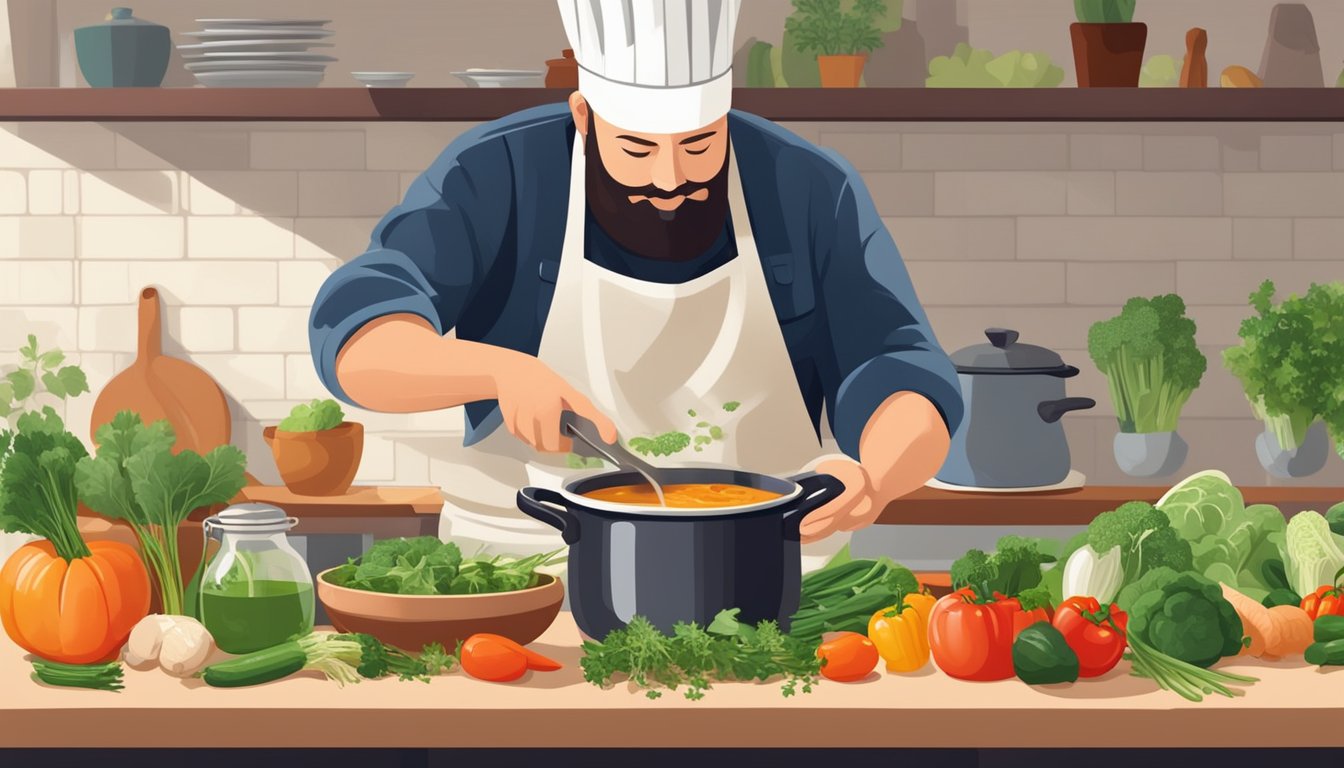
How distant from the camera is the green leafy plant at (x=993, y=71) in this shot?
3.61 metres

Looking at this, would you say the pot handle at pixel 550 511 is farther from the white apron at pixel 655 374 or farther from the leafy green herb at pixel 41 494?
the white apron at pixel 655 374

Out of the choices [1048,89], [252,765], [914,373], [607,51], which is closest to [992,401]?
[1048,89]

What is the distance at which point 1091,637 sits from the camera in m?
1.62

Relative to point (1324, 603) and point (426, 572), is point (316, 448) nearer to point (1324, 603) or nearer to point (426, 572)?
point (426, 572)

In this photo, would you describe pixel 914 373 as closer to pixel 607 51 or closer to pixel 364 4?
pixel 607 51

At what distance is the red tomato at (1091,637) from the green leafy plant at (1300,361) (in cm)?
206

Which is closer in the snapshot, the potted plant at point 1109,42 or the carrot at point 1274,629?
the carrot at point 1274,629

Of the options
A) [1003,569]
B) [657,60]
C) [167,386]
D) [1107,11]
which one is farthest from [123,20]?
[1003,569]

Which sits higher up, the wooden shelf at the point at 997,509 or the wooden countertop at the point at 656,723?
the wooden shelf at the point at 997,509

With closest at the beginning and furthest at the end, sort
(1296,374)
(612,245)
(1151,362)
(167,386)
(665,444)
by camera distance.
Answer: (665,444) → (612,245) → (1296,374) → (1151,362) → (167,386)

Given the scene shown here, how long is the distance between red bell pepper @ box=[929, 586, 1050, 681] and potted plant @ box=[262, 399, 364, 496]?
2111 mm

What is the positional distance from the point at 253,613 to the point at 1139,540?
1.00 meters

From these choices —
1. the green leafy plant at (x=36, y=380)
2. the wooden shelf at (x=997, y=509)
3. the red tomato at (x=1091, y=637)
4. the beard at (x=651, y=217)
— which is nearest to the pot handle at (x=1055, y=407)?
the wooden shelf at (x=997, y=509)

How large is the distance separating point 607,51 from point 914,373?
638 mm
